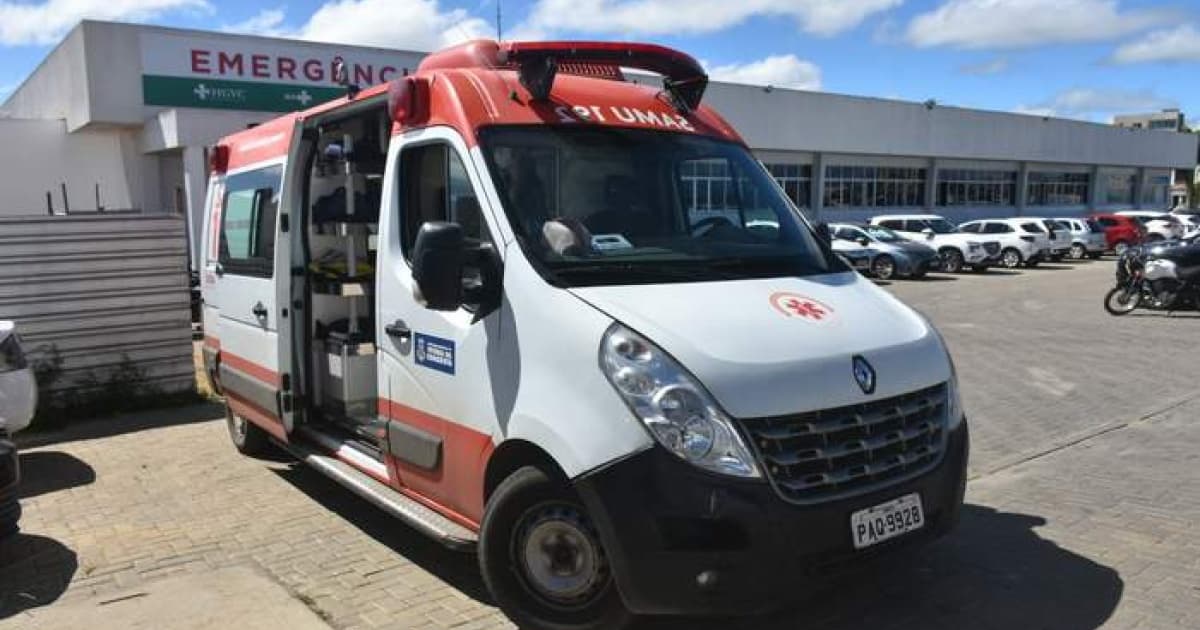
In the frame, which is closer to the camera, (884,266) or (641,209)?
(641,209)

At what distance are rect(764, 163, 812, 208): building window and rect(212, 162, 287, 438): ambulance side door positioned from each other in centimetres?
3384

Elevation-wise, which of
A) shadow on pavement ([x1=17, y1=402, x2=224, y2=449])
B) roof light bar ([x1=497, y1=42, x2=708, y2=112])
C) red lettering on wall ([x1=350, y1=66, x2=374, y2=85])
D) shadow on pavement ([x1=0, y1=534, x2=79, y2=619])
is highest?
red lettering on wall ([x1=350, y1=66, x2=374, y2=85])

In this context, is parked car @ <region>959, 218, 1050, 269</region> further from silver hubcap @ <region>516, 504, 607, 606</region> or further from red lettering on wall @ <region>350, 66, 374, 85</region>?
silver hubcap @ <region>516, 504, 607, 606</region>

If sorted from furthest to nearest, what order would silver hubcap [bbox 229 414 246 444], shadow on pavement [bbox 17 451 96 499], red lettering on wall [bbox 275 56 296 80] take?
red lettering on wall [bbox 275 56 296 80], silver hubcap [bbox 229 414 246 444], shadow on pavement [bbox 17 451 96 499]

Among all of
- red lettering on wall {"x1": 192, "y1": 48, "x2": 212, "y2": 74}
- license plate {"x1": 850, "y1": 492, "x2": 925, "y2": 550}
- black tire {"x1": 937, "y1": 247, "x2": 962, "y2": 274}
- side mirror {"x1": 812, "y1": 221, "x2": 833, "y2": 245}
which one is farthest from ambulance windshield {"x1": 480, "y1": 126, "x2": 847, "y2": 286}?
black tire {"x1": 937, "y1": 247, "x2": 962, "y2": 274}

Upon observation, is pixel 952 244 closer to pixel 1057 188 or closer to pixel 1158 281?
pixel 1158 281

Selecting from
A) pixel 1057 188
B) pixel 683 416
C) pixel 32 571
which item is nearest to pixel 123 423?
pixel 32 571

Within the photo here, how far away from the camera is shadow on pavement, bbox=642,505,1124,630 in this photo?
392 centimetres

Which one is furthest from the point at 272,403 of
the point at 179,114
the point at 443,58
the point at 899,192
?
the point at 899,192

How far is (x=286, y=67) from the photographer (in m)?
22.4

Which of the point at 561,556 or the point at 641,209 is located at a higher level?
the point at 641,209

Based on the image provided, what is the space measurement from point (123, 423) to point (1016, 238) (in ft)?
86.7

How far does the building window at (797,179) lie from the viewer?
39.2 meters

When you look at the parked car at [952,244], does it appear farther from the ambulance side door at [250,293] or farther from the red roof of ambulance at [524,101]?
the red roof of ambulance at [524,101]
